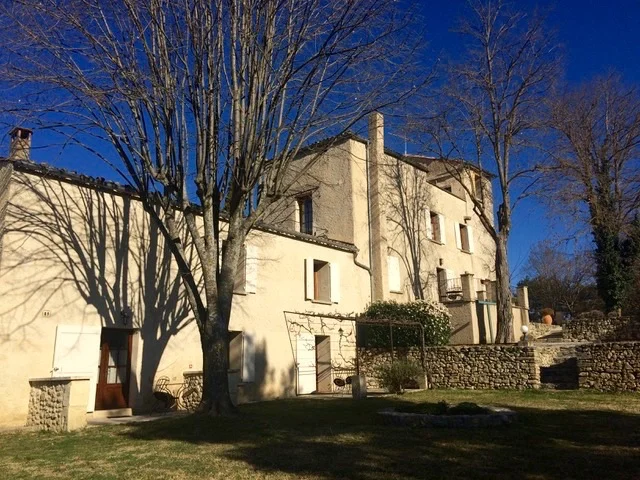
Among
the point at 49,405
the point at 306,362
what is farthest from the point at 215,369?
the point at 306,362

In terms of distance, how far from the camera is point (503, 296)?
17.4m

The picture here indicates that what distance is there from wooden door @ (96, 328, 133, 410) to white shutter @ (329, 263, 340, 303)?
710cm

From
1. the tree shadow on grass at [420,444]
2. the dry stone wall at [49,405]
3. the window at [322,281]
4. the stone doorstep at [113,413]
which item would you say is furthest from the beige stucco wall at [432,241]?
the dry stone wall at [49,405]

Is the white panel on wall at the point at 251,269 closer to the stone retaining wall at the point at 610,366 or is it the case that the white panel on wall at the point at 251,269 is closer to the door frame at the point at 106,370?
the door frame at the point at 106,370

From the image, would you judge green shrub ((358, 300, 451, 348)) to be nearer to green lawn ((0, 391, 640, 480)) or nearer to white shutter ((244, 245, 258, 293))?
white shutter ((244, 245, 258, 293))

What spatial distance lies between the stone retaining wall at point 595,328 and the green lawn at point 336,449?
9226mm

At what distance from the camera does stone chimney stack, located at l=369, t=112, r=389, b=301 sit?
19.3 meters

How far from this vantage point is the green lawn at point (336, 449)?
5.41 metres

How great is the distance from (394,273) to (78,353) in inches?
470

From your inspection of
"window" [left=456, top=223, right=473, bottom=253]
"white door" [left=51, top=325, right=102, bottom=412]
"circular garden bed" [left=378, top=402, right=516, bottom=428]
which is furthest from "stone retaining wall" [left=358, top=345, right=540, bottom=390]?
"window" [left=456, top=223, right=473, bottom=253]

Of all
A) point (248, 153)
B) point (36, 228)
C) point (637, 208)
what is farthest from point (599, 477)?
point (637, 208)

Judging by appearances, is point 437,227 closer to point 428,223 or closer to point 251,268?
point 428,223

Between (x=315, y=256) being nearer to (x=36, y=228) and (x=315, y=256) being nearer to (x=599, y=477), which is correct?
(x=36, y=228)

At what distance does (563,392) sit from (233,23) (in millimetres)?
11349
